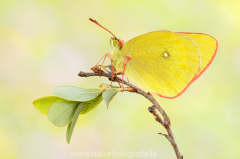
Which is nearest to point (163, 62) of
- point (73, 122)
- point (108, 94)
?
point (108, 94)

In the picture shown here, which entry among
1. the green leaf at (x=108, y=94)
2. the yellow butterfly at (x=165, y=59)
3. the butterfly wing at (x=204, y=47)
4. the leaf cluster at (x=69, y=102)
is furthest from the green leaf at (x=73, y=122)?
the butterfly wing at (x=204, y=47)

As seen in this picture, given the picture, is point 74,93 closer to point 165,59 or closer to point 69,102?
point 69,102

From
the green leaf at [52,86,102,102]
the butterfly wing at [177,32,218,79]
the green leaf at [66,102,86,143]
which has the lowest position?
the green leaf at [66,102,86,143]

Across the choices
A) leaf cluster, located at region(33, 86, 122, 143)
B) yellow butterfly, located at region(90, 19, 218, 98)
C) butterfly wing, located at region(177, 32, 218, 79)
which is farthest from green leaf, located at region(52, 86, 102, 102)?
butterfly wing, located at region(177, 32, 218, 79)

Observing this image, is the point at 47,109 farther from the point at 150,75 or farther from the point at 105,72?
the point at 150,75

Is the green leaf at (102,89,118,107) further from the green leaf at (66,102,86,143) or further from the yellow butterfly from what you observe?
the yellow butterfly

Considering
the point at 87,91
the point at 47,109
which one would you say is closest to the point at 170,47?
the point at 87,91

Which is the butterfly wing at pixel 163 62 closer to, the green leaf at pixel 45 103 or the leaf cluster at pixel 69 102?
the leaf cluster at pixel 69 102

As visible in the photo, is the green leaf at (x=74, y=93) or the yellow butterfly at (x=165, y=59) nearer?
the green leaf at (x=74, y=93)
